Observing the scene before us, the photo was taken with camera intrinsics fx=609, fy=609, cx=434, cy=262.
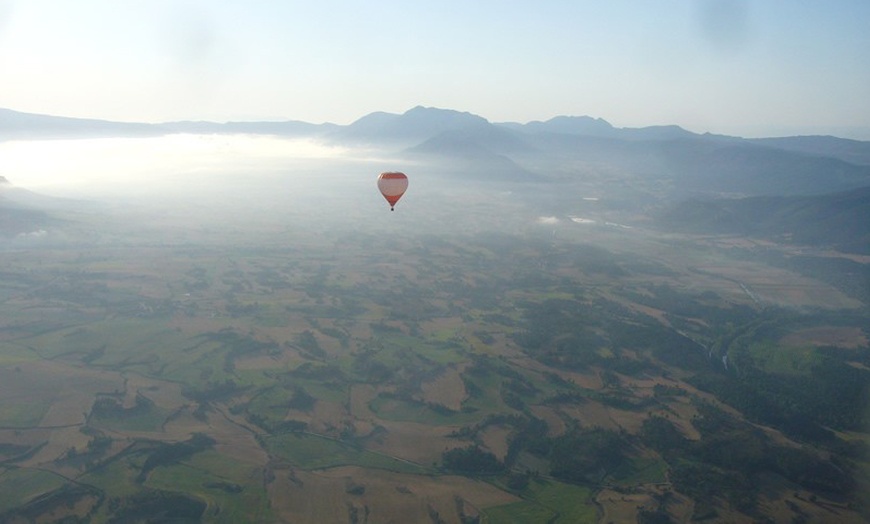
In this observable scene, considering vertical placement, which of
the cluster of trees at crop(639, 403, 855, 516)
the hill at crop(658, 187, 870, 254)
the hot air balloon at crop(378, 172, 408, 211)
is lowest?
the cluster of trees at crop(639, 403, 855, 516)

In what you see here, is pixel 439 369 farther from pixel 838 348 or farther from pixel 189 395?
pixel 838 348

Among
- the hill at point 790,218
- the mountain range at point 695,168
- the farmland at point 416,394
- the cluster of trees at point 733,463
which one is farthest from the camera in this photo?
the mountain range at point 695,168

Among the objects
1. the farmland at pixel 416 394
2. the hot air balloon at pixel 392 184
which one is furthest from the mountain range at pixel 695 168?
the hot air balloon at pixel 392 184

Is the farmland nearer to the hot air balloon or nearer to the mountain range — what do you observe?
the hot air balloon

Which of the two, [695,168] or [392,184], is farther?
[695,168]

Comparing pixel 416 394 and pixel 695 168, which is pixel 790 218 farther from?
pixel 695 168

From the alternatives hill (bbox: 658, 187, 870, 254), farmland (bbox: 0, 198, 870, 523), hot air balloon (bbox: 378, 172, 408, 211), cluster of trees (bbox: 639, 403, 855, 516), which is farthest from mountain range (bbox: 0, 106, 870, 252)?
hot air balloon (bbox: 378, 172, 408, 211)

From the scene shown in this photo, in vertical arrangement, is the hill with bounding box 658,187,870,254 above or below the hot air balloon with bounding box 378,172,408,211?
below

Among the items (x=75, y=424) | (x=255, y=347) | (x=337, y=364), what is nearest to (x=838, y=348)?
(x=337, y=364)

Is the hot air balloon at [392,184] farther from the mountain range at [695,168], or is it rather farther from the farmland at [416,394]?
the mountain range at [695,168]

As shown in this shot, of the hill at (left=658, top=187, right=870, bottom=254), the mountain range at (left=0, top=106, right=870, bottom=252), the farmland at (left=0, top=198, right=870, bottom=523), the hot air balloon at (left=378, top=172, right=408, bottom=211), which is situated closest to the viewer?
the farmland at (left=0, top=198, right=870, bottom=523)

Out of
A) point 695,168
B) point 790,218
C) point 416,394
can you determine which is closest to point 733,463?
point 416,394
